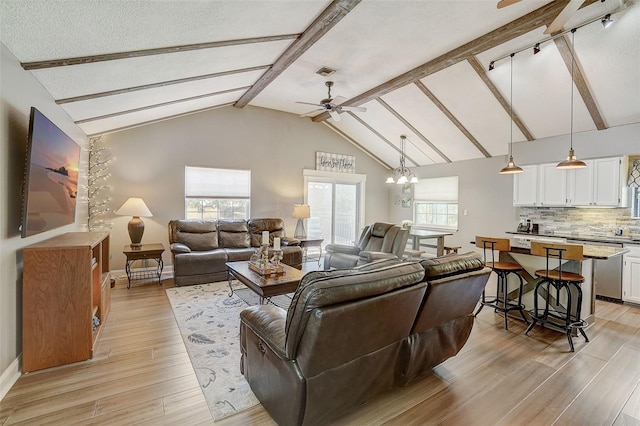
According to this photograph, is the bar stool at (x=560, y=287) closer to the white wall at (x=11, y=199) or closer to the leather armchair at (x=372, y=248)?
the leather armchair at (x=372, y=248)

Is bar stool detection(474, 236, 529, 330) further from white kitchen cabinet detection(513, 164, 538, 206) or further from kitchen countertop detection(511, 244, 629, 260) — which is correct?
white kitchen cabinet detection(513, 164, 538, 206)

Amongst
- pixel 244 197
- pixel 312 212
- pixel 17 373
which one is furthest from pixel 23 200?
pixel 312 212

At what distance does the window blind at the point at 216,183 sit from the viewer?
5871 millimetres

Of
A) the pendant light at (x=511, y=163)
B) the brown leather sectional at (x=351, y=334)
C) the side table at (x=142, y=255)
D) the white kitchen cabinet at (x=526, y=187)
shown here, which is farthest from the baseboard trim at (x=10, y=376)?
the white kitchen cabinet at (x=526, y=187)

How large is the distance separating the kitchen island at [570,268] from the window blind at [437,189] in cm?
350

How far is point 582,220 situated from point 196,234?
22.0ft

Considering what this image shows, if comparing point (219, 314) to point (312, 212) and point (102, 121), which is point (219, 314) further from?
point (312, 212)

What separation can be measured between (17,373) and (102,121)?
333cm

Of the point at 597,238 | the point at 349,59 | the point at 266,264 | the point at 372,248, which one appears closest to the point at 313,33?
the point at 349,59

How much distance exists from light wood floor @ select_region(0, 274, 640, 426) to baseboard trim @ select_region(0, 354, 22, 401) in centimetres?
4

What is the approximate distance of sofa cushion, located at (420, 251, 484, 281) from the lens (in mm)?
2025

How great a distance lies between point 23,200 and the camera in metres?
2.16

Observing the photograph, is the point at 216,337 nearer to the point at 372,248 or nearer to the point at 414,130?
the point at 372,248

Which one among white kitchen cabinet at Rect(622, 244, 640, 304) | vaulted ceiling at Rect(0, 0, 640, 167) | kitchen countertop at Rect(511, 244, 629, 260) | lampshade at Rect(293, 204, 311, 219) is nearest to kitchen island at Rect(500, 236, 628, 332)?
kitchen countertop at Rect(511, 244, 629, 260)
